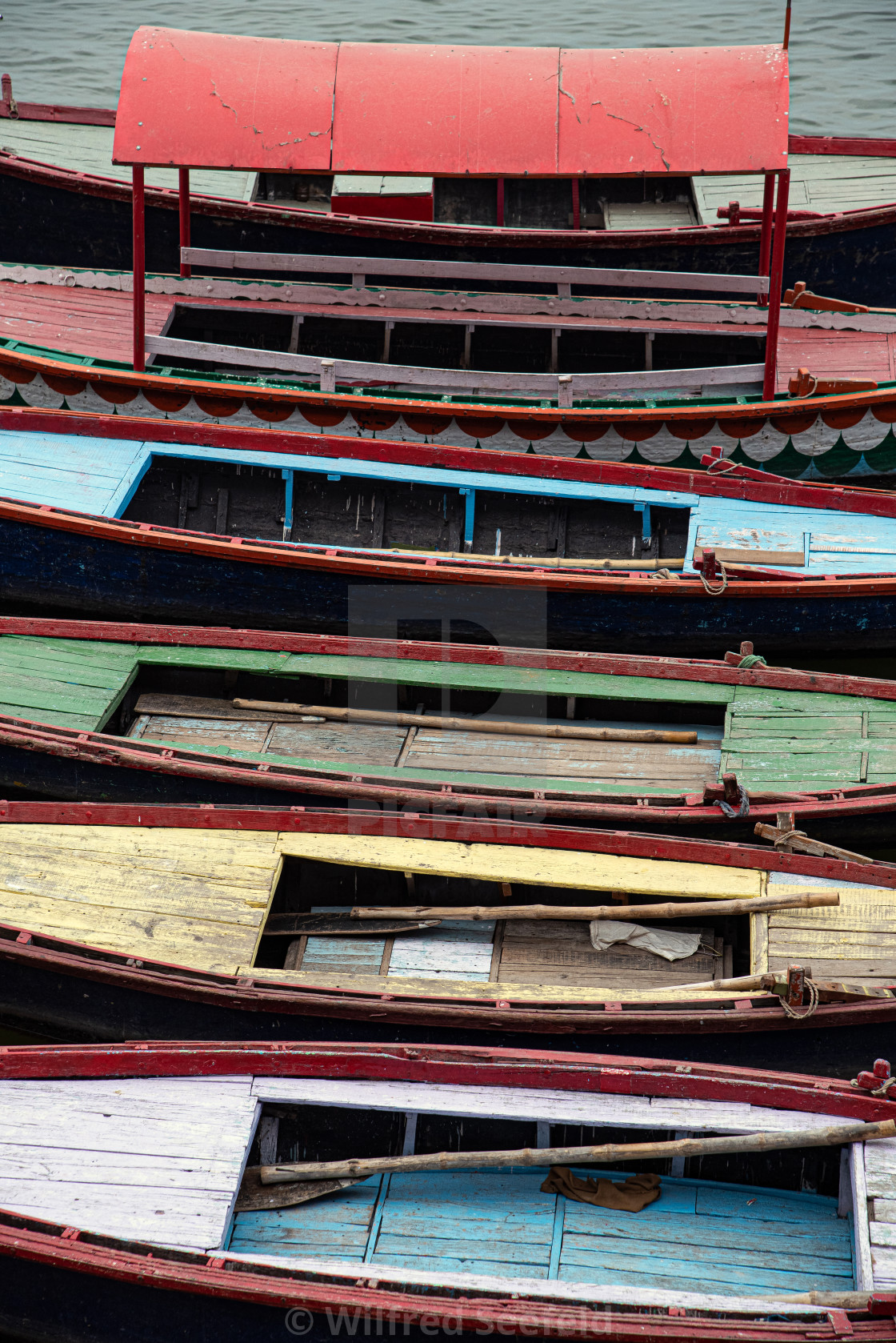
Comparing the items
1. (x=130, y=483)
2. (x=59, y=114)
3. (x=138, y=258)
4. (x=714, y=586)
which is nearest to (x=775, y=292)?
(x=714, y=586)

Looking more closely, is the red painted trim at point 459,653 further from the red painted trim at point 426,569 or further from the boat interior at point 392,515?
the boat interior at point 392,515

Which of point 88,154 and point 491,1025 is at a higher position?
point 88,154

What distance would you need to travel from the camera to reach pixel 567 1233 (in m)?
6.93

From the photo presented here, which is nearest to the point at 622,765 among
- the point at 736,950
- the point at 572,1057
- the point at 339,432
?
the point at 736,950

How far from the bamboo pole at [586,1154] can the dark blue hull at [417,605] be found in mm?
4838

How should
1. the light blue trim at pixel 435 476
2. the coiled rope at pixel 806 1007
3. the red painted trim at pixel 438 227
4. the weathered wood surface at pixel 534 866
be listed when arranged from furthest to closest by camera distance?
1. the red painted trim at pixel 438 227
2. the light blue trim at pixel 435 476
3. the weathered wood surface at pixel 534 866
4. the coiled rope at pixel 806 1007

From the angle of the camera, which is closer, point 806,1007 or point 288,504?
point 806,1007

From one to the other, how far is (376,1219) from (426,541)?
650 centimetres

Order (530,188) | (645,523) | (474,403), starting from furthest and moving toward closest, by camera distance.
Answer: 1. (530,188)
2. (474,403)
3. (645,523)

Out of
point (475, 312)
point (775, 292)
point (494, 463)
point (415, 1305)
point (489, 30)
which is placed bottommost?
point (415, 1305)

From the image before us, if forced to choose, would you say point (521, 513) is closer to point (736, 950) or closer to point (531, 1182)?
point (736, 950)

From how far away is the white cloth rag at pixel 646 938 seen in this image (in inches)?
327

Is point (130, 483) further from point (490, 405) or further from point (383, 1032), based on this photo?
point (383, 1032)

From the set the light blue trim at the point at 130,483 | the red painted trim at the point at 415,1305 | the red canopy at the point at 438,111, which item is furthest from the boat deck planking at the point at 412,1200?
the red canopy at the point at 438,111
